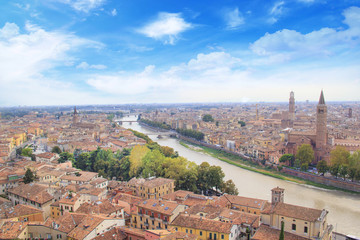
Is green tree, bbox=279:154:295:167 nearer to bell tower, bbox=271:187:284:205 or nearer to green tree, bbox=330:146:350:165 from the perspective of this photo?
green tree, bbox=330:146:350:165

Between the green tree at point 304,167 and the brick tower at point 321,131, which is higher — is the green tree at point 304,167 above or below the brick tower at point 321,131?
below

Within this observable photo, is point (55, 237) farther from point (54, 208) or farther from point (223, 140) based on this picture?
point (223, 140)

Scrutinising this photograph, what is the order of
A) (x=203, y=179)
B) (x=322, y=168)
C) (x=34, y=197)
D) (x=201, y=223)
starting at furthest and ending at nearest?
1. (x=322, y=168)
2. (x=203, y=179)
3. (x=34, y=197)
4. (x=201, y=223)

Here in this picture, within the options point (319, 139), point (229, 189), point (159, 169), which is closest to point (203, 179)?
point (229, 189)

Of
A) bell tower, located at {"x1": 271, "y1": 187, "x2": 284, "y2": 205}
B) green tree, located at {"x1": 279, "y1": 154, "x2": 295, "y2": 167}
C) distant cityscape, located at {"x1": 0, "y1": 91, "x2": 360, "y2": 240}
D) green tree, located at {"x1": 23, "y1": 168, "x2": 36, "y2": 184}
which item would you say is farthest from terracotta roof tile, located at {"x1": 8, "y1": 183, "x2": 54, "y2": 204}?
green tree, located at {"x1": 279, "y1": 154, "x2": 295, "y2": 167}

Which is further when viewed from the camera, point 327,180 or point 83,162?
point 83,162

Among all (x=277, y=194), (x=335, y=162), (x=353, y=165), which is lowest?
(x=335, y=162)

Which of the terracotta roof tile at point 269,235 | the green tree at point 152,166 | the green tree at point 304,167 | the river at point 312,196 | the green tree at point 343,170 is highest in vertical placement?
the green tree at point 152,166

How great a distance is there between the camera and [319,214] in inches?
246

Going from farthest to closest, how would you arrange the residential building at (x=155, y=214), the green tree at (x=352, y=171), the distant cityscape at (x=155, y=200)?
1. the green tree at (x=352, y=171)
2. the residential building at (x=155, y=214)
3. the distant cityscape at (x=155, y=200)

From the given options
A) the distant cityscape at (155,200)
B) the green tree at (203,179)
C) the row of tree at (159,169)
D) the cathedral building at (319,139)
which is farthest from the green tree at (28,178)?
the cathedral building at (319,139)

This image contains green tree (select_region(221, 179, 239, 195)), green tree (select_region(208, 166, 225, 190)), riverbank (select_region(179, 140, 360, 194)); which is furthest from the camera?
riverbank (select_region(179, 140, 360, 194))

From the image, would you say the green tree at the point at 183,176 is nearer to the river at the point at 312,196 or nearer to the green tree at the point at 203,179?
the green tree at the point at 203,179

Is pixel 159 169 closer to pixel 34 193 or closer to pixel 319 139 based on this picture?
pixel 34 193
